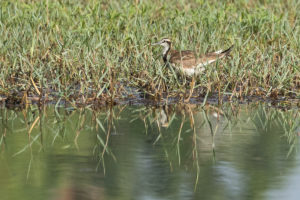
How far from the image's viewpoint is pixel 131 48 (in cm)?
1333

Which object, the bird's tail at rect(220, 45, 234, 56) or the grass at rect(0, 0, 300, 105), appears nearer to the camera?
the grass at rect(0, 0, 300, 105)

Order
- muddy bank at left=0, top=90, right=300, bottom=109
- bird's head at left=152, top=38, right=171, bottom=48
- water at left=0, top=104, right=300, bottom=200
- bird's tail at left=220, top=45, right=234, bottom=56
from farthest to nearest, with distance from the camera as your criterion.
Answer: bird's head at left=152, top=38, right=171, bottom=48
bird's tail at left=220, top=45, right=234, bottom=56
muddy bank at left=0, top=90, right=300, bottom=109
water at left=0, top=104, right=300, bottom=200

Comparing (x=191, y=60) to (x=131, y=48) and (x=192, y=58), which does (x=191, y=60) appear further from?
(x=131, y=48)

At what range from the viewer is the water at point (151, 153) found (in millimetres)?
6773

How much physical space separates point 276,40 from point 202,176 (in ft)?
24.1

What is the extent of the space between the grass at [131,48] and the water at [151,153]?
1.66 feet

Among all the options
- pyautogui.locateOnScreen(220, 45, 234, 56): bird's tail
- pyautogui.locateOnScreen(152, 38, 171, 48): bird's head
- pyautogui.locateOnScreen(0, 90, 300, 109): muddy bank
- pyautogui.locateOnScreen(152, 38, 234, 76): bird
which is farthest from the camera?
pyautogui.locateOnScreen(152, 38, 171, 48): bird's head

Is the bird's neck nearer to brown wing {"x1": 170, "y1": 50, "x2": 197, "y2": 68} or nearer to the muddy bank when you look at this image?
brown wing {"x1": 170, "y1": 50, "x2": 197, "y2": 68}

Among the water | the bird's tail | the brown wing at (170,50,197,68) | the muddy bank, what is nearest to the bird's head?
the brown wing at (170,50,197,68)

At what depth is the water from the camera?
22.2 feet

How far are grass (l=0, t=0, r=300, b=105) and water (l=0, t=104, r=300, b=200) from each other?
507 millimetres

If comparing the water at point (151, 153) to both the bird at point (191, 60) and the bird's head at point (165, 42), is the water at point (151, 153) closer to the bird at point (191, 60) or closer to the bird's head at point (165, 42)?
the bird at point (191, 60)

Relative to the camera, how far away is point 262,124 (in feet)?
33.8

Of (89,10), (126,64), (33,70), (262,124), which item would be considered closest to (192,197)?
(262,124)
